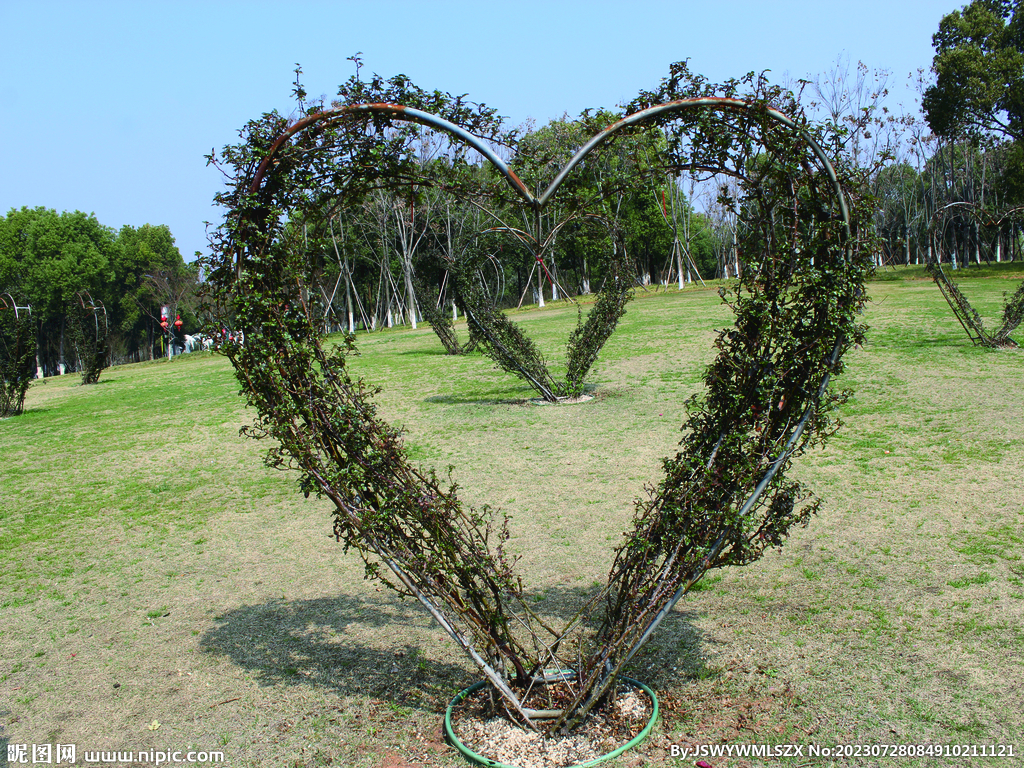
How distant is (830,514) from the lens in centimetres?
602

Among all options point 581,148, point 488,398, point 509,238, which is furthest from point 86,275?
point 581,148

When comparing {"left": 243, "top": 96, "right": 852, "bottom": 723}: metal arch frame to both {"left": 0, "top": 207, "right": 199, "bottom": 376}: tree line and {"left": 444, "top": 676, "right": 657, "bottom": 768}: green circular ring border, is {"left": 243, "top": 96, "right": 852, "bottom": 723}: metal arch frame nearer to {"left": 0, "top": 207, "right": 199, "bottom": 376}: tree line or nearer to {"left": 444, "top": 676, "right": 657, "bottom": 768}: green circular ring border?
{"left": 444, "top": 676, "right": 657, "bottom": 768}: green circular ring border

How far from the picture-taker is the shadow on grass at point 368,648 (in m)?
3.86

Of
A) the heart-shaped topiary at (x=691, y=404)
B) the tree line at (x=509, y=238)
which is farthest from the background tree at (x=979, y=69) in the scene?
the heart-shaped topiary at (x=691, y=404)

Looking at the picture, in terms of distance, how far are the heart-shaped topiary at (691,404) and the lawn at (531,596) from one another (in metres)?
0.62

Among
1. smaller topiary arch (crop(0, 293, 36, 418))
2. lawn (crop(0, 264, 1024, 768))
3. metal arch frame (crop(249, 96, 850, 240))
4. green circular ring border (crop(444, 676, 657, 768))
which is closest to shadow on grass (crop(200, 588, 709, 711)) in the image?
lawn (crop(0, 264, 1024, 768))

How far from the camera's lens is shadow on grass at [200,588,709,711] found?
3855mm

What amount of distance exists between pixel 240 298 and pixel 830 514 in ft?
15.8

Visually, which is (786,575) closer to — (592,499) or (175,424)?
(592,499)

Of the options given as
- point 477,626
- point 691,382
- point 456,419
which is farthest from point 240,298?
point 691,382

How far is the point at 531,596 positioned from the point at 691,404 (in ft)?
6.43

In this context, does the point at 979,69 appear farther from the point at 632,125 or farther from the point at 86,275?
the point at 86,275

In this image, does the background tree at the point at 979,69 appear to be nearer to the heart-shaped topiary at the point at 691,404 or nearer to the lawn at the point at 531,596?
the lawn at the point at 531,596

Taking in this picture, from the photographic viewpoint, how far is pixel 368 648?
14.2 feet
